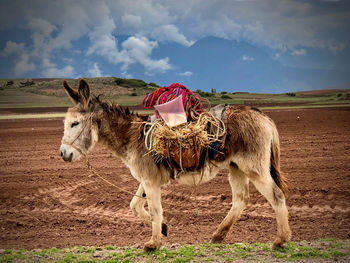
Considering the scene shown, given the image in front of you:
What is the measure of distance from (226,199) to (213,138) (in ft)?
11.9

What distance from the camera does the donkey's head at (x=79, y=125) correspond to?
5105 millimetres

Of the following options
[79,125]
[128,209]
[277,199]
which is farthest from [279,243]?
[128,209]

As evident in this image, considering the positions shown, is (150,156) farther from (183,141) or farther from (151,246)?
(151,246)

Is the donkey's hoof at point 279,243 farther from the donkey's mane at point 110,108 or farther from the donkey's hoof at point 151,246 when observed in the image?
the donkey's mane at point 110,108

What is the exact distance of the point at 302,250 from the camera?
5207 millimetres

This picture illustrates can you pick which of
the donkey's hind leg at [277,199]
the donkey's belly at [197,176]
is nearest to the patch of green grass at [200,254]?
the donkey's hind leg at [277,199]

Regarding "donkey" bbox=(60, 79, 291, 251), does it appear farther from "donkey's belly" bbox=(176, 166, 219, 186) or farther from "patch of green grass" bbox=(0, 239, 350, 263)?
"patch of green grass" bbox=(0, 239, 350, 263)

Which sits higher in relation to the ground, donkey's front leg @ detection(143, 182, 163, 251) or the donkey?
the donkey

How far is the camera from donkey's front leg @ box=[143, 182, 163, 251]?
5.23 meters

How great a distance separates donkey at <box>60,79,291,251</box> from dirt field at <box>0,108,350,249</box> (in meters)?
1.32

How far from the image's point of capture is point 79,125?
5.22 metres

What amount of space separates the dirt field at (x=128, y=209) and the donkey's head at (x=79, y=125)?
2.16 meters

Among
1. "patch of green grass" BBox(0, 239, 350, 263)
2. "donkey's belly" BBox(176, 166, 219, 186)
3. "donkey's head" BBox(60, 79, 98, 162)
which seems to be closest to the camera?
"patch of green grass" BBox(0, 239, 350, 263)

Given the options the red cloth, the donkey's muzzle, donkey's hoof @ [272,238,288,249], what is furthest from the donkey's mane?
donkey's hoof @ [272,238,288,249]
